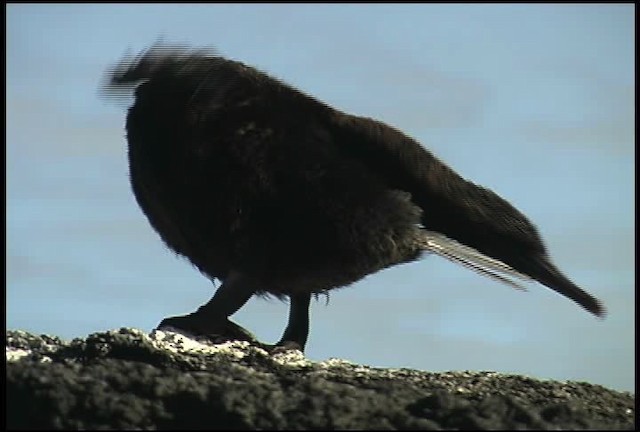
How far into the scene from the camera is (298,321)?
6004 mm

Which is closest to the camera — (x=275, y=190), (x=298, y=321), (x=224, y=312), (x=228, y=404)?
(x=228, y=404)

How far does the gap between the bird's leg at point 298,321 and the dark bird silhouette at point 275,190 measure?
0.61 feet

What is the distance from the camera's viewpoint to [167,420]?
10.4ft

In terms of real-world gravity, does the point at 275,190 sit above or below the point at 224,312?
above

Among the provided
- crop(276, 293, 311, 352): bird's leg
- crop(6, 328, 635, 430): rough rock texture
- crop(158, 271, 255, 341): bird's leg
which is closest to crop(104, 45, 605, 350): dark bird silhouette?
crop(158, 271, 255, 341): bird's leg

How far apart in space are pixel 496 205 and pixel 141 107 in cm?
162

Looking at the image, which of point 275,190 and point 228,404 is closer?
point 228,404

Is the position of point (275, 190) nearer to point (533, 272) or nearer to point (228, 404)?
point (533, 272)

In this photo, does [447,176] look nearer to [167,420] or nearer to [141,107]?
[141,107]

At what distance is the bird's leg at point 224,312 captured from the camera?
548 centimetres

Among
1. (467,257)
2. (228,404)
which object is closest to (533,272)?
(467,257)

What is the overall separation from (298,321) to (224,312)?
21.5 inches

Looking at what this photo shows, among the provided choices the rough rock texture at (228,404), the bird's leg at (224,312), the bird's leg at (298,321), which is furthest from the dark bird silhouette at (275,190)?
the rough rock texture at (228,404)

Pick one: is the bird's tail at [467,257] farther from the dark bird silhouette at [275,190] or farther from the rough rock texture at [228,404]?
the rough rock texture at [228,404]
